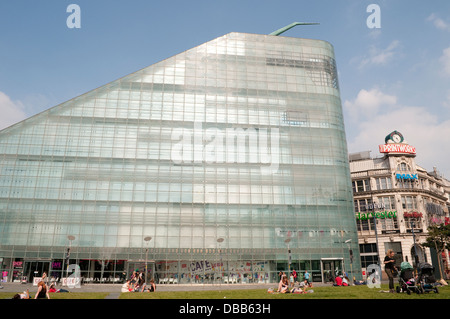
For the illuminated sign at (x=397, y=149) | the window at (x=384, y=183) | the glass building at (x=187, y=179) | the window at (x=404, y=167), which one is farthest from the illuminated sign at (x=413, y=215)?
the glass building at (x=187, y=179)

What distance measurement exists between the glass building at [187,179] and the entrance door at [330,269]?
15 cm

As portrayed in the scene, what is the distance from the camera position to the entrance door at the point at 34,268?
139 feet

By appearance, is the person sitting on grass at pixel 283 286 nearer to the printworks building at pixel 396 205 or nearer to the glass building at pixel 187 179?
the glass building at pixel 187 179

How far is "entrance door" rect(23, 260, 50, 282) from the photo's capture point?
→ 4247 centimetres

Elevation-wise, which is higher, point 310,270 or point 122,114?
point 122,114

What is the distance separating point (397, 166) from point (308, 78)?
87.9 feet

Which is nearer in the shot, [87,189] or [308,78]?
[87,189]

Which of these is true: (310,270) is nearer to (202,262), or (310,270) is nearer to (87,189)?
(202,262)

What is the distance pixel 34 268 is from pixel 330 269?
126 feet

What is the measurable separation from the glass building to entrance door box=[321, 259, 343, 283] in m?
0.15

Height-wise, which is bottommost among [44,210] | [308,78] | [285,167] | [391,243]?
[391,243]

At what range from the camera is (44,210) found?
44562 mm

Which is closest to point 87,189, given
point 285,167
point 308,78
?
point 285,167
